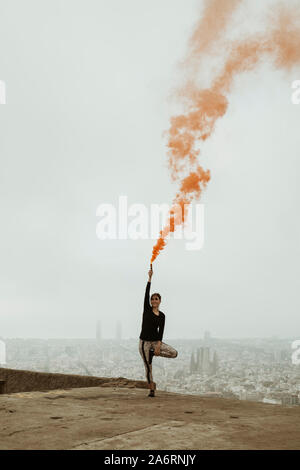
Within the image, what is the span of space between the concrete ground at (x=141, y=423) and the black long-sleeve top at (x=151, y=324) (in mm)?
1162

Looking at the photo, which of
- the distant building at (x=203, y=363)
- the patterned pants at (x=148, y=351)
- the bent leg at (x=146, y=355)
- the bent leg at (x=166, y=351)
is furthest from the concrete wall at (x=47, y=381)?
the distant building at (x=203, y=363)

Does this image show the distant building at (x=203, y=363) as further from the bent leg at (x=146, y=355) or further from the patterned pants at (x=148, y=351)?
the patterned pants at (x=148, y=351)

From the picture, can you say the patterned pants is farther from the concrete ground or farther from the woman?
the concrete ground

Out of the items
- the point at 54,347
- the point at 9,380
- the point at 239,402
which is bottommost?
the point at 54,347

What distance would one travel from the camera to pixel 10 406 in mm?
6938

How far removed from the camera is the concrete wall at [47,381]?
10820mm

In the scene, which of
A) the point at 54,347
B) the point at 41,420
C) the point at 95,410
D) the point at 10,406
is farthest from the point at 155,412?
the point at 54,347

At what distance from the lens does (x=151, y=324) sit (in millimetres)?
8781

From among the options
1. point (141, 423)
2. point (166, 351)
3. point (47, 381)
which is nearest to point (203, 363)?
point (47, 381)

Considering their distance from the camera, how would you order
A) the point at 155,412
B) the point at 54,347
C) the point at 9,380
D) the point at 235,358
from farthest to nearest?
the point at 54,347, the point at 235,358, the point at 9,380, the point at 155,412
